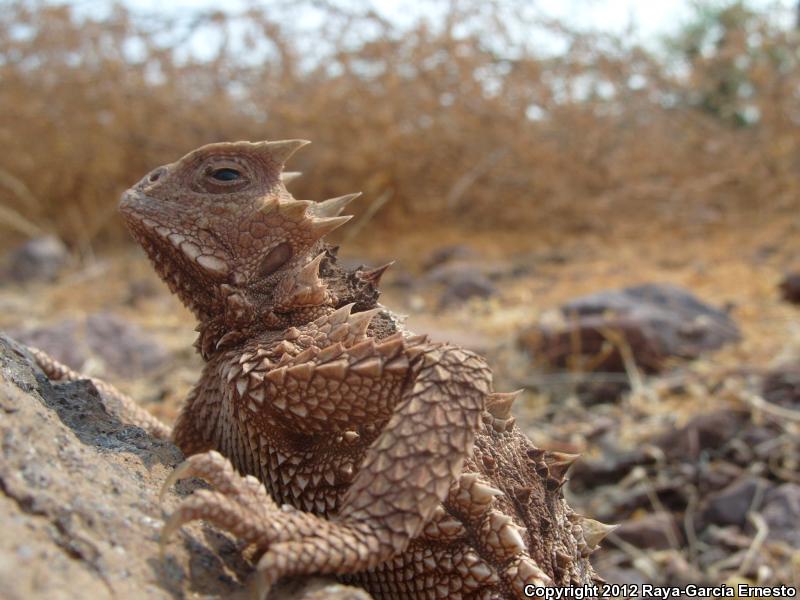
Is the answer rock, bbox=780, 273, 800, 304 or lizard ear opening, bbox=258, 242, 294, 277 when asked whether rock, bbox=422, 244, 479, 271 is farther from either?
lizard ear opening, bbox=258, 242, 294, 277

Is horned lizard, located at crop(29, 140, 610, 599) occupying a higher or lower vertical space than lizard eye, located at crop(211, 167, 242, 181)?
lower

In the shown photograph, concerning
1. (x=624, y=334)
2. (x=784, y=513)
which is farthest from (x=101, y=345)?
(x=784, y=513)

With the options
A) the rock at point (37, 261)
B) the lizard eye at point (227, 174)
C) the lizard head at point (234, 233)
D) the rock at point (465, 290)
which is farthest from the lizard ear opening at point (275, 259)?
the rock at point (37, 261)

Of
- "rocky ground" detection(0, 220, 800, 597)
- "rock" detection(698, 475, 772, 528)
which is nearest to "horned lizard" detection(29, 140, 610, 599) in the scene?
"rocky ground" detection(0, 220, 800, 597)

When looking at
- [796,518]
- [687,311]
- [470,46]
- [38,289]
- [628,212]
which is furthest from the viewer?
[628,212]

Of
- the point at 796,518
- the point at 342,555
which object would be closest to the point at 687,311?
the point at 796,518

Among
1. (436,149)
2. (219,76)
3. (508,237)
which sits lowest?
(508,237)

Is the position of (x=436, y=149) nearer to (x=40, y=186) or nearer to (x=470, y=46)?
(x=470, y=46)
